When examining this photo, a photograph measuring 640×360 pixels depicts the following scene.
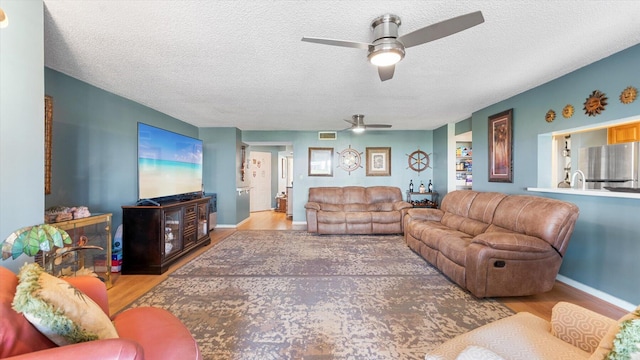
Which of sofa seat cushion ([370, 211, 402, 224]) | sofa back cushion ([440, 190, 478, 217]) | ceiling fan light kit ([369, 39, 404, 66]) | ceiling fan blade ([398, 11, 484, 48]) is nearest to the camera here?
ceiling fan blade ([398, 11, 484, 48])

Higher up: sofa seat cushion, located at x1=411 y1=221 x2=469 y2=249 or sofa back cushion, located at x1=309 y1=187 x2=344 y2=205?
sofa back cushion, located at x1=309 y1=187 x2=344 y2=205

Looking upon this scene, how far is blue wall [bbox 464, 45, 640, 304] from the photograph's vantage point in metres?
2.20

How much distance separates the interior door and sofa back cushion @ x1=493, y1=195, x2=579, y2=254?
6.61 meters

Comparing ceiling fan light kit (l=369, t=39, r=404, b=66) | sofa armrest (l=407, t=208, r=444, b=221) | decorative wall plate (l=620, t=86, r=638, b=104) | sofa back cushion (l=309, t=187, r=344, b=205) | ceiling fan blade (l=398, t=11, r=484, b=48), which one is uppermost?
ceiling fan blade (l=398, t=11, r=484, b=48)

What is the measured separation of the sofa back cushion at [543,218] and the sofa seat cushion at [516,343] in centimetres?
156

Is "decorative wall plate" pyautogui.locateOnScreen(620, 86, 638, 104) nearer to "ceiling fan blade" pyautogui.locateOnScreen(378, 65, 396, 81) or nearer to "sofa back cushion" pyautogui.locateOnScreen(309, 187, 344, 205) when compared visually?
"ceiling fan blade" pyautogui.locateOnScreen(378, 65, 396, 81)

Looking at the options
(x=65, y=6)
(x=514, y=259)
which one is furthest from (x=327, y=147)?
(x=65, y=6)

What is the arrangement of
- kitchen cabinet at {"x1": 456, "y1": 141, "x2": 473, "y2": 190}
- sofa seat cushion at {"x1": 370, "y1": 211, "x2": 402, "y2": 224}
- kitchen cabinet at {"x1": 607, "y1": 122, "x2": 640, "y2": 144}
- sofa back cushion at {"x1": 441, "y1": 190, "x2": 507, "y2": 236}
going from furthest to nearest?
1. kitchen cabinet at {"x1": 456, "y1": 141, "x2": 473, "y2": 190}
2. sofa seat cushion at {"x1": 370, "y1": 211, "x2": 402, "y2": 224}
3. kitchen cabinet at {"x1": 607, "y1": 122, "x2": 640, "y2": 144}
4. sofa back cushion at {"x1": 441, "y1": 190, "x2": 507, "y2": 236}

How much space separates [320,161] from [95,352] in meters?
5.44

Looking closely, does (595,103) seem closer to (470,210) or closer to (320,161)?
(470,210)

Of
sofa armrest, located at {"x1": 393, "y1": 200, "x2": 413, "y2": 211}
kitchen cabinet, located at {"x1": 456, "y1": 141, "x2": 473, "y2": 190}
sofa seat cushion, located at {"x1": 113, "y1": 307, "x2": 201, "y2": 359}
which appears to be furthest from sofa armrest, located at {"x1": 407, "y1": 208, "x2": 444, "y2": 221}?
sofa seat cushion, located at {"x1": 113, "y1": 307, "x2": 201, "y2": 359}

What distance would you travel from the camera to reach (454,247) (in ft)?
8.73

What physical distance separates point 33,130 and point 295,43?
6.17 feet

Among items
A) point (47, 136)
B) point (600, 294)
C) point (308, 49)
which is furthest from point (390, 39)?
point (47, 136)
